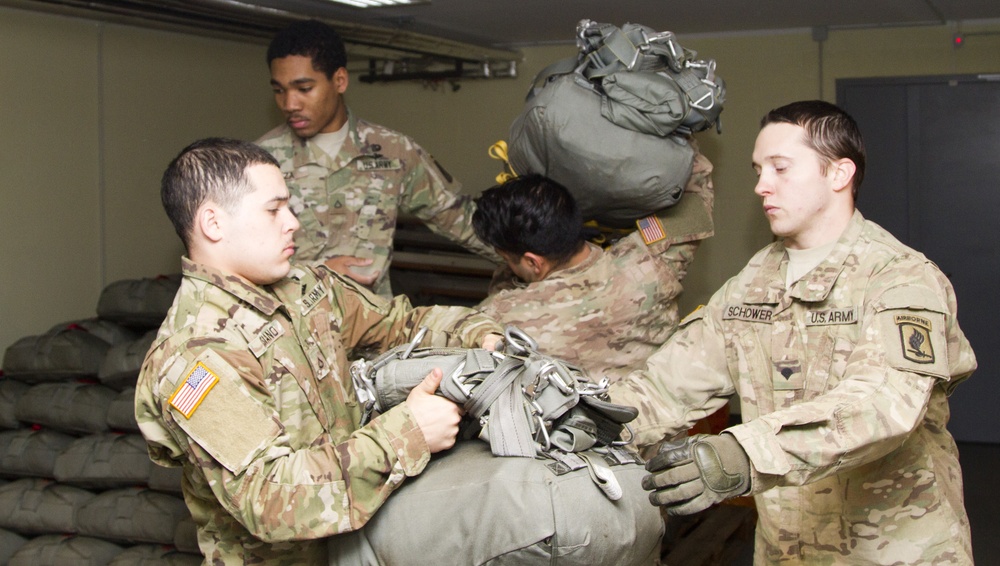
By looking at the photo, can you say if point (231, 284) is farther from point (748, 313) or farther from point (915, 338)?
point (915, 338)

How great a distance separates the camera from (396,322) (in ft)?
8.45

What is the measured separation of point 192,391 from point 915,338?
146 cm

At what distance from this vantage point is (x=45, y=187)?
5102mm

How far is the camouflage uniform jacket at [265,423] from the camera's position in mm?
1845

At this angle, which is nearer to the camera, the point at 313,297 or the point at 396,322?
the point at 313,297

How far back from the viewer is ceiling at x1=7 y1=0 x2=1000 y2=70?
4480 millimetres

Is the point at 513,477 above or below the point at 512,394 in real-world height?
below

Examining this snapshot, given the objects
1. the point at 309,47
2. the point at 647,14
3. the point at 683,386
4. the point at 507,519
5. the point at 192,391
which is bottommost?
the point at 507,519

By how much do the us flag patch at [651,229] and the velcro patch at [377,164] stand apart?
109 cm

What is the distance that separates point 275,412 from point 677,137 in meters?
1.77

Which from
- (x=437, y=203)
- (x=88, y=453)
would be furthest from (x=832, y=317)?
(x=88, y=453)

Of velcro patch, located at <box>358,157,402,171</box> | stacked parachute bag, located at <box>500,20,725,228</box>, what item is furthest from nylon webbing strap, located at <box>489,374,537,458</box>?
velcro patch, located at <box>358,157,402,171</box>

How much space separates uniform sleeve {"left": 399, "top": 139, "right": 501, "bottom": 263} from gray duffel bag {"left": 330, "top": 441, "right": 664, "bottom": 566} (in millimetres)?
2131

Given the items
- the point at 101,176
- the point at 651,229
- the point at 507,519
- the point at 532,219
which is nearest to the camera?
the point at 507,519
